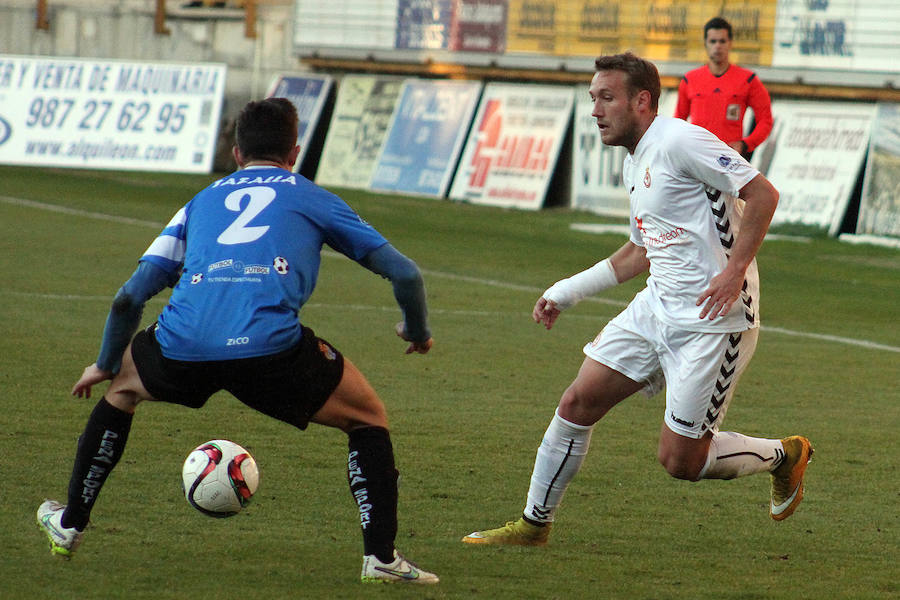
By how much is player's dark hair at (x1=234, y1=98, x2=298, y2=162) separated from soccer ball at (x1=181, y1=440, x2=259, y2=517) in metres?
1.05

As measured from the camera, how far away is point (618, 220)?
19.8 meters

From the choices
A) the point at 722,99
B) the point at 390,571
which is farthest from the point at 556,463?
the point at 722,99

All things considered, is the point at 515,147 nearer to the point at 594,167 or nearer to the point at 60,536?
the point at 594,167

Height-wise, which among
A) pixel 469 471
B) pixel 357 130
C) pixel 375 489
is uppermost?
pixel 375 489

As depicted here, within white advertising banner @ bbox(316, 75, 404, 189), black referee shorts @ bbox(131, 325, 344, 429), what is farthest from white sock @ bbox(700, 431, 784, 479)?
white advertising banner @ bbox(316, 75, 404, 189)

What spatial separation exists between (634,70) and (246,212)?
4.85ft

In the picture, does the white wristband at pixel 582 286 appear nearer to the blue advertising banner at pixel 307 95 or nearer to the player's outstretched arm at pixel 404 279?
the player's outstretched arm at pixel 404 279

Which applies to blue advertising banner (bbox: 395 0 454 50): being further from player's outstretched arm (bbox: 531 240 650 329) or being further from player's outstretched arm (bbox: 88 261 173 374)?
player's outstretched arm (bbox: 88 261 173 374)

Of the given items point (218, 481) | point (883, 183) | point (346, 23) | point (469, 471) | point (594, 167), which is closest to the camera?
point (218, 481)

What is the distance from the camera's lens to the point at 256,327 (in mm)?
4457

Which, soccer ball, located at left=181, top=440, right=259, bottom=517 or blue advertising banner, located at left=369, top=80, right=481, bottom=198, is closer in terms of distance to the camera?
soccer ball, located at left=181, top=440, right=259, bottom=517

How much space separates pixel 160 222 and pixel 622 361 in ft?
41.2

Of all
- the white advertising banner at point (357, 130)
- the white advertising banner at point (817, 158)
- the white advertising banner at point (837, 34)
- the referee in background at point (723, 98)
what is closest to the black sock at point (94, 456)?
the referee in background at point (723, 98)

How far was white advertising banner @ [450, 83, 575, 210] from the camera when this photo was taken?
21.7m
